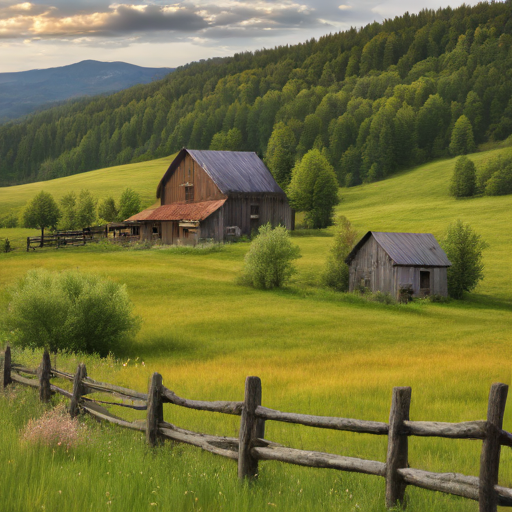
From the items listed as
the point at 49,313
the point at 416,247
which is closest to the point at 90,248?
the point at 416,247

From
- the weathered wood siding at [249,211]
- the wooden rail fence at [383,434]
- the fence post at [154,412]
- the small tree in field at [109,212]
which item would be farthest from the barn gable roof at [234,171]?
the wooden rail fence at [383,434]

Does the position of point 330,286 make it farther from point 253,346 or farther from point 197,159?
point 197,159

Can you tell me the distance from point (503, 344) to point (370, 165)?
379 feet

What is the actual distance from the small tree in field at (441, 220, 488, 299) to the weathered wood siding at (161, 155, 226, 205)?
88.3ft

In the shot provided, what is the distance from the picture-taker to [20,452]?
845 centimetres

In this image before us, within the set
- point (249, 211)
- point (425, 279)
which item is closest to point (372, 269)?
point (425, 279)

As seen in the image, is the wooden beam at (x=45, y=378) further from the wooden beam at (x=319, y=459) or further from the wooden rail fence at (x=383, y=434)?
the wooden beam at (x=319, y=459)

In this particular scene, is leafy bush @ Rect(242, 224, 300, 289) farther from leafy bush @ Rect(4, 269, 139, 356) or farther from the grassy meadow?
leafy bush @ Rect(4, 269, 139, 356)

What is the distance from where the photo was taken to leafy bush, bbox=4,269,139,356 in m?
22.9

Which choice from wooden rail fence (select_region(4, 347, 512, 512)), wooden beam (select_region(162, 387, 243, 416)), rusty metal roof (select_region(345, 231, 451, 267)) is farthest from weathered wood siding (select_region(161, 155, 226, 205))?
wooden rail fence (select_region(4, 347, 512, 512))

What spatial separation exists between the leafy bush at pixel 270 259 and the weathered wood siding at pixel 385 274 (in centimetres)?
538

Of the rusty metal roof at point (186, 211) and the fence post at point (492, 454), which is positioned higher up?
the rusty metal roof at point (186, 211)

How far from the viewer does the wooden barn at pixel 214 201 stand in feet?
204

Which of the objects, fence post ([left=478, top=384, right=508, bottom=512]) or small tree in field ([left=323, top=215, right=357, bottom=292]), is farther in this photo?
small tree in field ([left=323, top=215, right=357, bottom=292])
